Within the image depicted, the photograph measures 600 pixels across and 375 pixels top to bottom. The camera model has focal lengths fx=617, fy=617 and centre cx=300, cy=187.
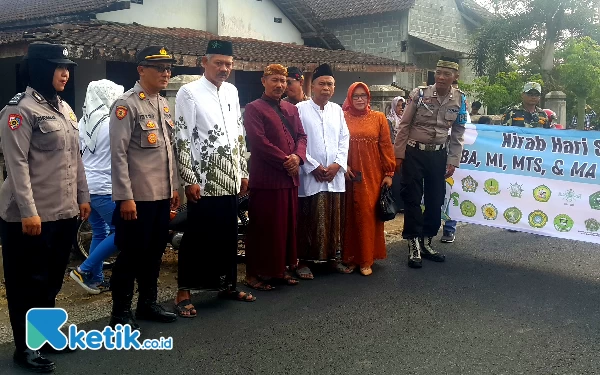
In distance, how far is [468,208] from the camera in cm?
672

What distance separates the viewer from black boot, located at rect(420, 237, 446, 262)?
20.8 ft

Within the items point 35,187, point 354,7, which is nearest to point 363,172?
point 35,187

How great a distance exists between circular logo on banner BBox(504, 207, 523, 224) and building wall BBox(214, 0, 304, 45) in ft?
33.2

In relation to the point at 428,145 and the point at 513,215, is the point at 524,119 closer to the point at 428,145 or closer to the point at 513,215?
the point at 513,215

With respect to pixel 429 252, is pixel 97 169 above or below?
above

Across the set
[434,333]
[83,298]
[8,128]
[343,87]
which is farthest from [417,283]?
[343,87]

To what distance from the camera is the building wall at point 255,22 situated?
1495 cm

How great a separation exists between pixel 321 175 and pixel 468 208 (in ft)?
6.54

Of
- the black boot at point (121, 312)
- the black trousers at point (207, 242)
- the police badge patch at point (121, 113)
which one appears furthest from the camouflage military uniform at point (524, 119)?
the black boot at point (121, 312)

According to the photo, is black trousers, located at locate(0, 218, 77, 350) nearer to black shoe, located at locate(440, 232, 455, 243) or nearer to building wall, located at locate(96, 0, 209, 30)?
black shoe, located at locate(440, 232, 455, 243)

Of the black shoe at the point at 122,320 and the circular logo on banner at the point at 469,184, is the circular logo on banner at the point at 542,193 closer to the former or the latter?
the circular logo on banner at the point at 469,184

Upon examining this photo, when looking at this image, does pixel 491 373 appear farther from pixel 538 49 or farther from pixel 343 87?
pixel 538 49

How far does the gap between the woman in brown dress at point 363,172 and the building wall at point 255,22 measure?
9.66 meters

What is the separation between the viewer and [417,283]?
219 inches
